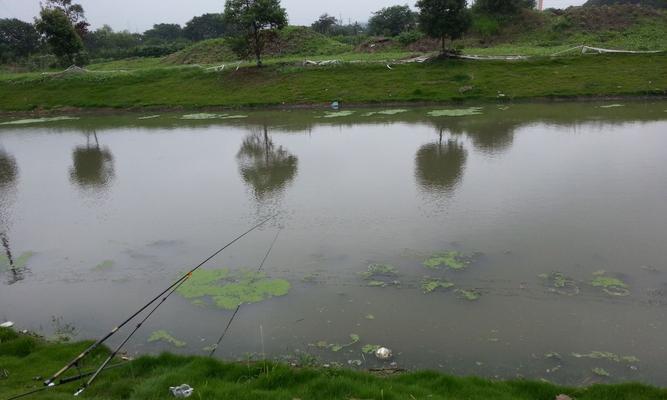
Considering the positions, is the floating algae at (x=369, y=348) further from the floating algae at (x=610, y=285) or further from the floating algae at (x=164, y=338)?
the floating algae at (x=610, y=285)

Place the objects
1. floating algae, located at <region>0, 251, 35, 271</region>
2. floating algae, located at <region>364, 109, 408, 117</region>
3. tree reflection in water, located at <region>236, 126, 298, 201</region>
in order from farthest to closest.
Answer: floating algae, located at <region>364, 109, 408, 117</region> < tree reflection in water, located at <region>236, 126, 298, 201</region> < floating algae, located at <region>0, 251, 35, 271</region>

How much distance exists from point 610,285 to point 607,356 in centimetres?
178

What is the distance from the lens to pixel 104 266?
8.95 metres

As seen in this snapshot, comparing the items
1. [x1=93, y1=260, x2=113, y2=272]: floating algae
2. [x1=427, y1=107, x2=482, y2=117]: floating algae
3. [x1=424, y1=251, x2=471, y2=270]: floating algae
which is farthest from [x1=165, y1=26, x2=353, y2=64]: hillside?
[x1=424, y1=251, x2=471, y2=270]: floating algae

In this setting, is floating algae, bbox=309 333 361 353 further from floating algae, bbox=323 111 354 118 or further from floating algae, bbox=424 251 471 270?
floating algae, bbox=323 111 354 118

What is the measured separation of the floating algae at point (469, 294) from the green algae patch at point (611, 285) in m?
1.75

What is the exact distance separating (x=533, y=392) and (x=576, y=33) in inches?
1495

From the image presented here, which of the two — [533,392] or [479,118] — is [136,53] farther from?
[533,392]

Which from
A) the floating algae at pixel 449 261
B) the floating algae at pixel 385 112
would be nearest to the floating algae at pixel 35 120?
the floating algae at pixel 385 112

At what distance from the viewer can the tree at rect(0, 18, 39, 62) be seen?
6034cm

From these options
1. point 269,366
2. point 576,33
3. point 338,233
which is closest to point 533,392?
point 269,366

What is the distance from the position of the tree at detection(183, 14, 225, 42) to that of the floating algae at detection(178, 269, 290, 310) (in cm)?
7777

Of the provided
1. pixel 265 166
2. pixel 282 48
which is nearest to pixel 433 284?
pixel 265 166

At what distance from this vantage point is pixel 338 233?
9.62m
